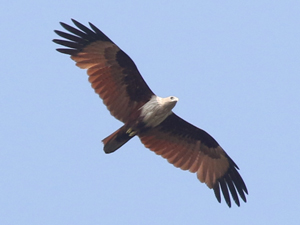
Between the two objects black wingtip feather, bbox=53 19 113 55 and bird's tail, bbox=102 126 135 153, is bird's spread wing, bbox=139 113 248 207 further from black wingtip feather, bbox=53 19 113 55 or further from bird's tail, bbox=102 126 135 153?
black wingtip feather, bbox=53 19 113 55

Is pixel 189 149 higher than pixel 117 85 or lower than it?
lower

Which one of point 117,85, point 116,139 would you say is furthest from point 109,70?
point 116,139

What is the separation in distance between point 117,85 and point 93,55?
905 millimetres

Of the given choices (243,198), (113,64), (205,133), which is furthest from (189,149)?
(113,64)

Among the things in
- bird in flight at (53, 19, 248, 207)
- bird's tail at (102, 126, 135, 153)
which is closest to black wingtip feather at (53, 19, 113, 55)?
bird in flight at (53, 19, 248, 207)

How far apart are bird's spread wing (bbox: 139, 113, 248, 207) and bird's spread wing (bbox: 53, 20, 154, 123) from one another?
41.5 inches

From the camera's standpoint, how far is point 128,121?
1553 centimetres

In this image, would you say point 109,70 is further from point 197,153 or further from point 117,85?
point 197,153

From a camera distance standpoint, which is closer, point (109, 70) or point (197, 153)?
point (109, 70)

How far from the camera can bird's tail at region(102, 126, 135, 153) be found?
15.2 m

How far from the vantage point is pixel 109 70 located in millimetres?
15508

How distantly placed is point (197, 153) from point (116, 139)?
261 centimetres

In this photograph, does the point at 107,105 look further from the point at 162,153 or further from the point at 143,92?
the point at 162,153

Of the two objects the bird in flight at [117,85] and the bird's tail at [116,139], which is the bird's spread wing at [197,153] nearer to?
the bird in flight at [117,85]
